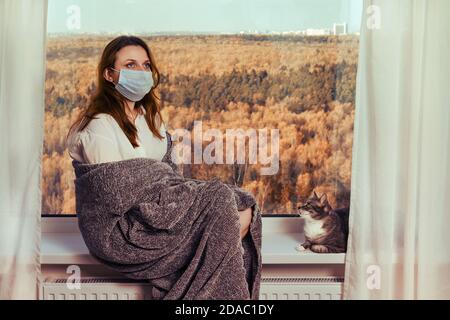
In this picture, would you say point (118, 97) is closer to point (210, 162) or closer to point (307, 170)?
point (210, 162)

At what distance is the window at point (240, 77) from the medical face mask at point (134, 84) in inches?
5.0

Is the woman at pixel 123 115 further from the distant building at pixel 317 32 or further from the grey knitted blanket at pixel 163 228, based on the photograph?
the distant building at pixel 317 32

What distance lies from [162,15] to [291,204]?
791 mm

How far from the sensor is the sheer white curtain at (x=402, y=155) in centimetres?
199

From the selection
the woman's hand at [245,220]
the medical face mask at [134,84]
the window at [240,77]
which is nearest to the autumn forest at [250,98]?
the window at [240,77]

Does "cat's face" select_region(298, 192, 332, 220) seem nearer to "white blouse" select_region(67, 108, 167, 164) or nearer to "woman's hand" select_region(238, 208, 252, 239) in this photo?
"woman's hand" select_region(238, 208, 252, 239)

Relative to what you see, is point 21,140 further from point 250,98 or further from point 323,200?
point 323,200

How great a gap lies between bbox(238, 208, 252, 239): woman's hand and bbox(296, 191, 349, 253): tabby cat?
21 centimetres

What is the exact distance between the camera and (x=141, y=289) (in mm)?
2014

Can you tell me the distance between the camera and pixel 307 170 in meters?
2.25

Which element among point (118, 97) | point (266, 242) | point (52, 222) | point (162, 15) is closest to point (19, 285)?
point (52, 222)

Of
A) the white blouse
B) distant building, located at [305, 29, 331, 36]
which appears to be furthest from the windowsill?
distant building, located at [305, 29, 331, 36]

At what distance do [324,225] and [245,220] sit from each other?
291 mm

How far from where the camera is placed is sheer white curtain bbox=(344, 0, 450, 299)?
6.53 ft
